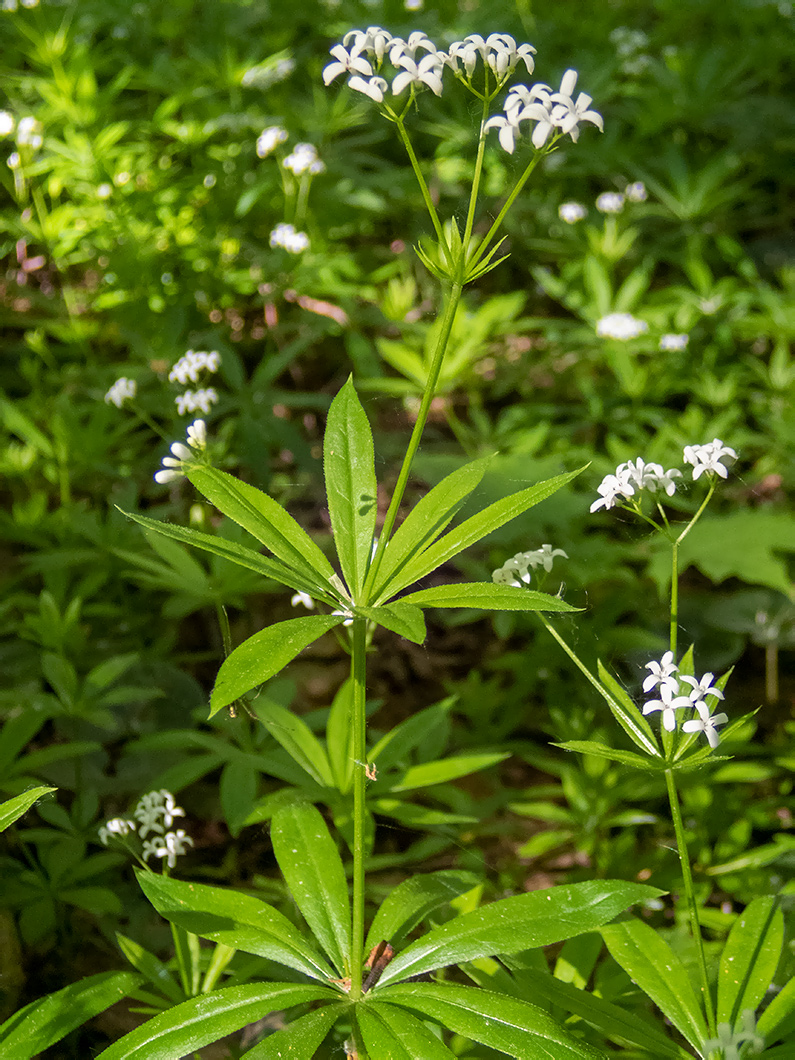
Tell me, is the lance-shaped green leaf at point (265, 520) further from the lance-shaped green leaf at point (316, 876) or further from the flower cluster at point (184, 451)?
the lance-shaped green leaf at point (316, 876)

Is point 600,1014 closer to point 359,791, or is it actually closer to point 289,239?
point 359,791

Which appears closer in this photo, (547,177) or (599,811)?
(599,811)

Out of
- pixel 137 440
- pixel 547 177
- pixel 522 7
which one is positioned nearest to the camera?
pixel 137 440

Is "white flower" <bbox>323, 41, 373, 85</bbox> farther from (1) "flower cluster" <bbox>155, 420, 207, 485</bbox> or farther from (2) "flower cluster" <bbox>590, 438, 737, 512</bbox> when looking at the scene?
(2) "flower cluster" <bbox>590, 438, 737, 512</bbox>

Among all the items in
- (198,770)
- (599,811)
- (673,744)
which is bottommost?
(599,811)

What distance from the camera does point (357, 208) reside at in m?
4.32

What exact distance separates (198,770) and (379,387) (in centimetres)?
176

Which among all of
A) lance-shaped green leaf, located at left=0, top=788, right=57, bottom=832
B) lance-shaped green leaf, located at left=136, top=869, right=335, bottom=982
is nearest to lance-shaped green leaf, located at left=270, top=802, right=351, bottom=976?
lance-shaped green leaf, located at left=136, top=869, right=335, bottom=982

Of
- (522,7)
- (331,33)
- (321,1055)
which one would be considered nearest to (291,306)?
(331,33)

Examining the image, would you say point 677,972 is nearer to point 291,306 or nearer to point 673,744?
point 673,744

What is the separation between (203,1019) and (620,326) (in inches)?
117

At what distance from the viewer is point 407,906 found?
1.39 meters

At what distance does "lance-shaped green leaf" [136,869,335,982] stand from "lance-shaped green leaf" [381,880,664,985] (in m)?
0.13

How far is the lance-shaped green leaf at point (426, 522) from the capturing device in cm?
129
